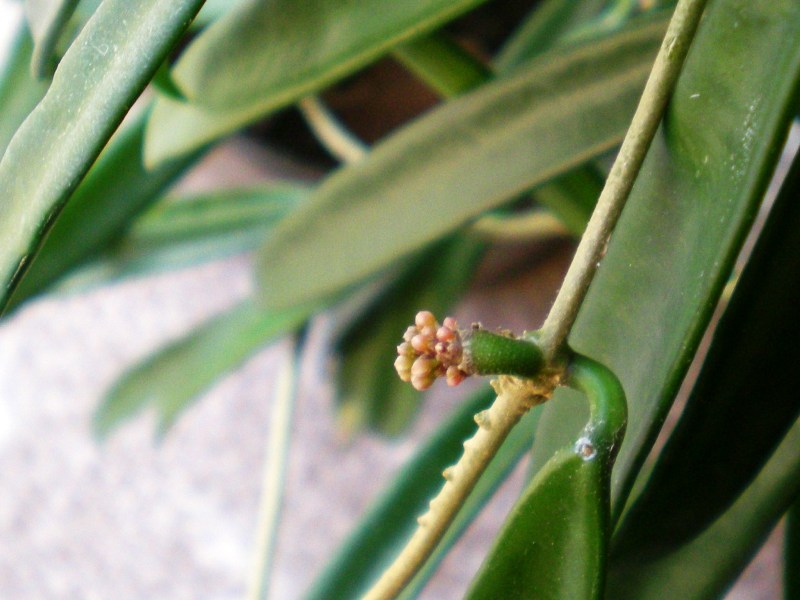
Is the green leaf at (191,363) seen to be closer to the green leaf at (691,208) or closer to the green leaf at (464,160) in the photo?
the green leaf at (464,160)

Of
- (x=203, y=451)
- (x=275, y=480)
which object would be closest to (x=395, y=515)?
(x=275, y=480)

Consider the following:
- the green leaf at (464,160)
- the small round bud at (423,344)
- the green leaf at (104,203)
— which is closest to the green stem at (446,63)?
the green leaf at (464,160)

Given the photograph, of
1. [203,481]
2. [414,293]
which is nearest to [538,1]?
[414,293]

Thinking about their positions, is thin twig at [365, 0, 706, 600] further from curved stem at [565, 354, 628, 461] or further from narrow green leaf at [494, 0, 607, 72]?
narrow green leaf at [494, 0, 607, 72]

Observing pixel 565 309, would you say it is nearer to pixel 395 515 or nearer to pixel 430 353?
pixel 430 353

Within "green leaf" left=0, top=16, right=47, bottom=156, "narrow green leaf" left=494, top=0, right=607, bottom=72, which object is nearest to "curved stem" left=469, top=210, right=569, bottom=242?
"narrow green leaf" left=494, top=0, right=607, bottom=72

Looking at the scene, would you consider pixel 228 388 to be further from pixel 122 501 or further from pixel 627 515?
pixel 627 515

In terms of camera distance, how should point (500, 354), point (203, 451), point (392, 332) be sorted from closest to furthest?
point (500, 354)
point (392, 332)
point (203, 451)

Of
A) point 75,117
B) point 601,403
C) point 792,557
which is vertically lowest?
point 792,557
